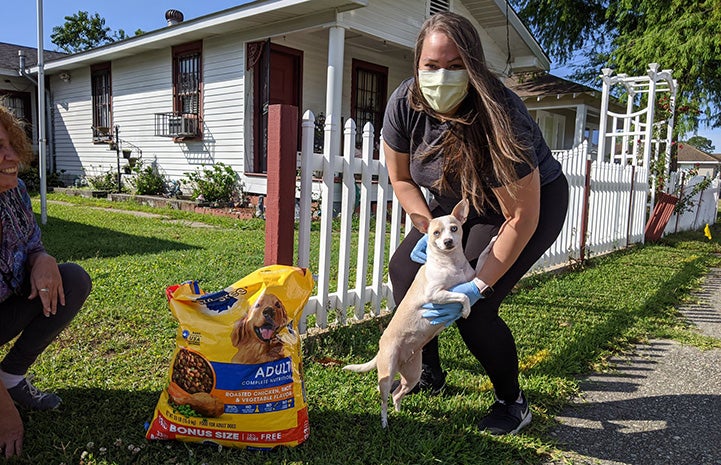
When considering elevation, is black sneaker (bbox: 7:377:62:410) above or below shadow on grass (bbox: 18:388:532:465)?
above

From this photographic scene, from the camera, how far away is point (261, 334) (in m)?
1.97

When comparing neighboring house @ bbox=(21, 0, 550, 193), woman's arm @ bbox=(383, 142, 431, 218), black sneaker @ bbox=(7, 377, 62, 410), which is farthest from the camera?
neighboring house @ bbox=(21, 0, 550, 193)

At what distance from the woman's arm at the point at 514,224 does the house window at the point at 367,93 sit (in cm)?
1003

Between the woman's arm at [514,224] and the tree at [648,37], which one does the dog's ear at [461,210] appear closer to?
the woman's arm at [514,224]

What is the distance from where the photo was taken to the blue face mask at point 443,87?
1947 millimetres

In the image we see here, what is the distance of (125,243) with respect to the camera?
6086 mm

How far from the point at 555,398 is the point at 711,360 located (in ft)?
4.78

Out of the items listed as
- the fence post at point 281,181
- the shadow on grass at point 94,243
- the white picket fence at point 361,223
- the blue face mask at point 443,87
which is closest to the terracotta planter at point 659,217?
the white picket fence at point 361,223

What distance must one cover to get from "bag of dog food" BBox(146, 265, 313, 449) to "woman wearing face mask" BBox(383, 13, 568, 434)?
0.64 metres

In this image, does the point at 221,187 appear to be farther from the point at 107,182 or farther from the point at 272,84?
the point at 107,182

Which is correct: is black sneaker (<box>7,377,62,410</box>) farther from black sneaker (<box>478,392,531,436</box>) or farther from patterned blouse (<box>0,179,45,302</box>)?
black sneaker (<box>478,392,531,436</box>)

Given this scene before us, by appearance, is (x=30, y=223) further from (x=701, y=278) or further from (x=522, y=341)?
(x=701, y=278)

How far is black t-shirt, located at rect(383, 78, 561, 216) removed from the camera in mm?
1998

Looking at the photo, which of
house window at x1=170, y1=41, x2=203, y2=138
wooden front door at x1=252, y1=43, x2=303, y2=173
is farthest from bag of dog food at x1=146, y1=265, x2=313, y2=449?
house window at x1=170, y1=41, x2=203, y2=138
